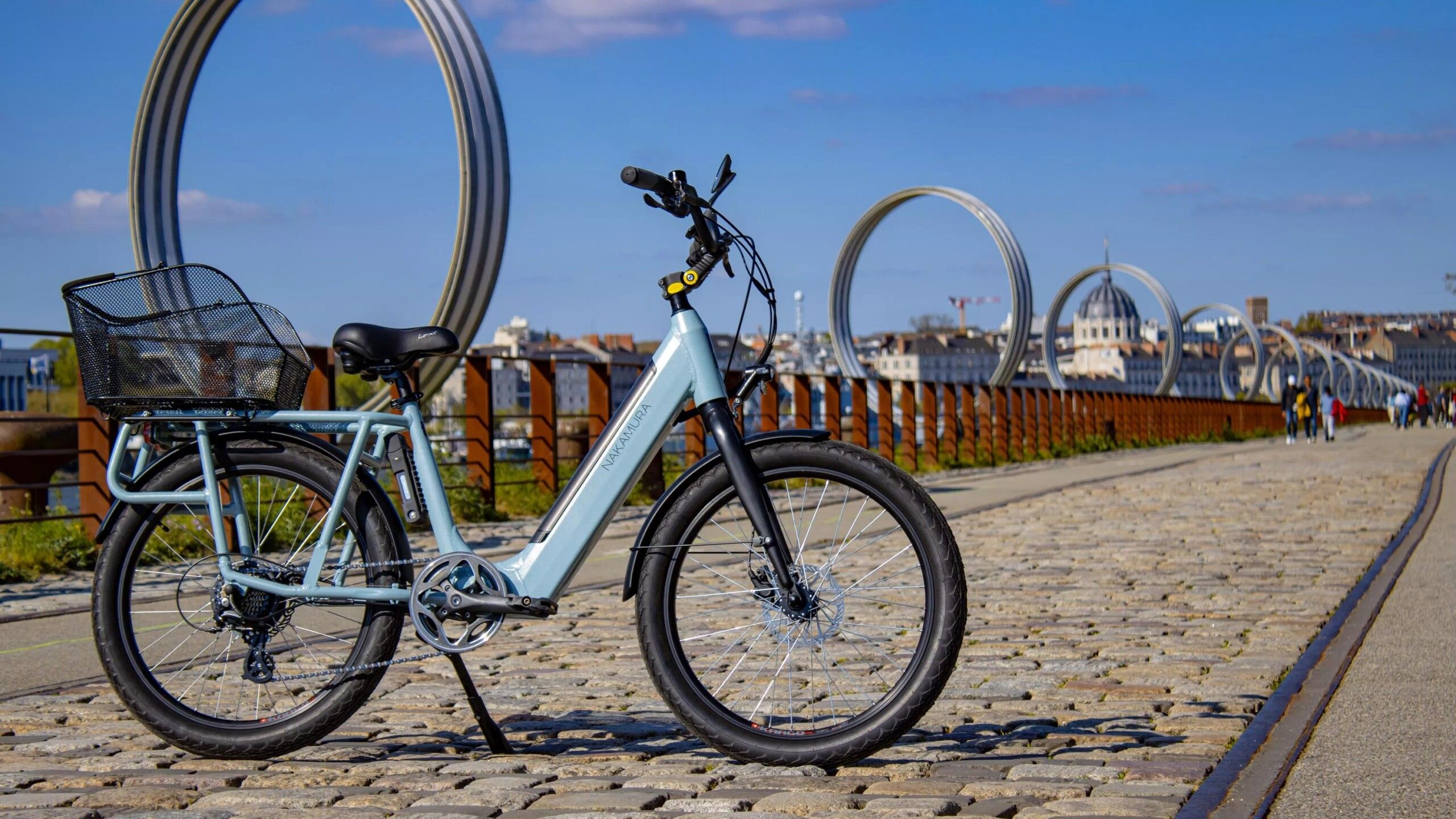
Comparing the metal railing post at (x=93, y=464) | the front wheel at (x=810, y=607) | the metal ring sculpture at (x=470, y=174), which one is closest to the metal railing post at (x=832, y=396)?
the metal ring sculpture at (x=470, y=174)

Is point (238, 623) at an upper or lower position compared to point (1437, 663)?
upper

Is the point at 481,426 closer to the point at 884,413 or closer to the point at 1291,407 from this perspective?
the point at 884,413

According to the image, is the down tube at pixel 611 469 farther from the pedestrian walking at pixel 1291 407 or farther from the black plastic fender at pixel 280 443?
the pedestrian walking at pixel 1291 407

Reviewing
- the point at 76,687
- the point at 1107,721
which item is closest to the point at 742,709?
the point at 1107,721

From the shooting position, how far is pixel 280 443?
14.6 feet

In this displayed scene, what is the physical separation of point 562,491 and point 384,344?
62 centimetres

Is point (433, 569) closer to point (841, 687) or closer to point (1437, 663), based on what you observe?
point (841, 687)

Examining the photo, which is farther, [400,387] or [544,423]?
[544,423]

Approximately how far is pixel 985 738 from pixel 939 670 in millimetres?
676

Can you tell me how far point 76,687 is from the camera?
18.6 ft

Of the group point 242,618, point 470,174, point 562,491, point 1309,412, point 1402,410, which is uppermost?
point 470,174

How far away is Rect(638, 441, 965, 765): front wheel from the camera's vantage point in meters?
4.05

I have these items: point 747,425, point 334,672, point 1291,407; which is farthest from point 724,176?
point 1291,407

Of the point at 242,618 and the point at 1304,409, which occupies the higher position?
the point at 242,618
